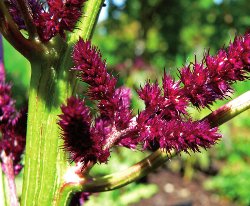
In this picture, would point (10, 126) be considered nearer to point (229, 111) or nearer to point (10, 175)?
point (10, 175)

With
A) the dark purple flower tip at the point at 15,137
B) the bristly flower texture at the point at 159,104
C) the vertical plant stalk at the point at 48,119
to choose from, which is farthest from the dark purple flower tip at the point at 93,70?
the dark purple flower tip at the point at 15,137

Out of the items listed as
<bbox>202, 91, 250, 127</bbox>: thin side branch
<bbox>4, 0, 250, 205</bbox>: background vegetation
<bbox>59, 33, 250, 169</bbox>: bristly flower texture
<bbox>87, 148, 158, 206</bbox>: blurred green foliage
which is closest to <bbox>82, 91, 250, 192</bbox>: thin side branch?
<bbox>202, 91, 250, 127</bbox>: thin side branch

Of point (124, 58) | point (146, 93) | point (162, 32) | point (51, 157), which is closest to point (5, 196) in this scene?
point (51, 157)

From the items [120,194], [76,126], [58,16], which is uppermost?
[58,16]

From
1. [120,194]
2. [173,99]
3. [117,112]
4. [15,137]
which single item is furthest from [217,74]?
[120,194]

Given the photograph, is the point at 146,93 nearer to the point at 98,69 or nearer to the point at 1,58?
the point at 98,69

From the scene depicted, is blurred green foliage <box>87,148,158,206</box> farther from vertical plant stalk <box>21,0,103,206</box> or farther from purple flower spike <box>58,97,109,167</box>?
purple flower spike <box>58,97,109,167</box>
